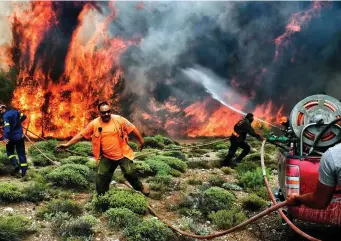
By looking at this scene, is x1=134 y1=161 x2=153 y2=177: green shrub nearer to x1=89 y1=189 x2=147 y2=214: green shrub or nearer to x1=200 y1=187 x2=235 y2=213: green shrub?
x1=200 y1=187 x2=235 y2=213: green shrub

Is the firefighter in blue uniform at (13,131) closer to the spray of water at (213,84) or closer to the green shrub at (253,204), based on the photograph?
the green shrub at (253,204)

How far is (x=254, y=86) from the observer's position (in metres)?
38.3

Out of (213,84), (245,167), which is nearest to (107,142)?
(245,167)

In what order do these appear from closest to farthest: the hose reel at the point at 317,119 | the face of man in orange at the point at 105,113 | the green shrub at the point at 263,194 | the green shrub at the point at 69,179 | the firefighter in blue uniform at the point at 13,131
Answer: the hose reel at the point at 317,119
the face of man in orange at the point at 105,113
the green shrub at the point at 263,194
the green shrub at the point at 69,179
the firefighter in blue uniform at the point at 13,131

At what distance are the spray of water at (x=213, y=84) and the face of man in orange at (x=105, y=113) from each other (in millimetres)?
30588

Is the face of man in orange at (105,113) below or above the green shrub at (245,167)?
above

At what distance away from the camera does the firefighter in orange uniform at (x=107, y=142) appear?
6.30 metres

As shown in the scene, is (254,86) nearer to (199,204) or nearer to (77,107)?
(77,107)

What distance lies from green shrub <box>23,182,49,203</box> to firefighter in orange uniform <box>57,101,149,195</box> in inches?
53.7

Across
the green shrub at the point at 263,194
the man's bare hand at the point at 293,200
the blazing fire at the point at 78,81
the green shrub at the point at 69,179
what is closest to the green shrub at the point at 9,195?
the green shrub at the point at 69,179

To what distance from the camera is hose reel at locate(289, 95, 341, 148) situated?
15.4 ft

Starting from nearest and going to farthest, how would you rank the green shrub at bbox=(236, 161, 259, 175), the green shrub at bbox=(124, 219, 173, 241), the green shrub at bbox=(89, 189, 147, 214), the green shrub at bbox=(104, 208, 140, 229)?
1. the green shrub at bbox=(124, 219, 173, 241)
2. the green shrub at bbox=(104, 208, 140, 229)
3. the green shrub at bbox=(89, 189, 147, 214)
4. the green shrub at bbox=(236, 161, 259, 175)

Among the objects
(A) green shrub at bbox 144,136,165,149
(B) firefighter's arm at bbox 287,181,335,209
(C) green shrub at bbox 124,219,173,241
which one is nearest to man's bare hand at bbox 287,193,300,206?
(B) firefighter's arm at bbox 287,181,335,209

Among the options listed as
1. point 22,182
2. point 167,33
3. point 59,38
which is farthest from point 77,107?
point 22,182
